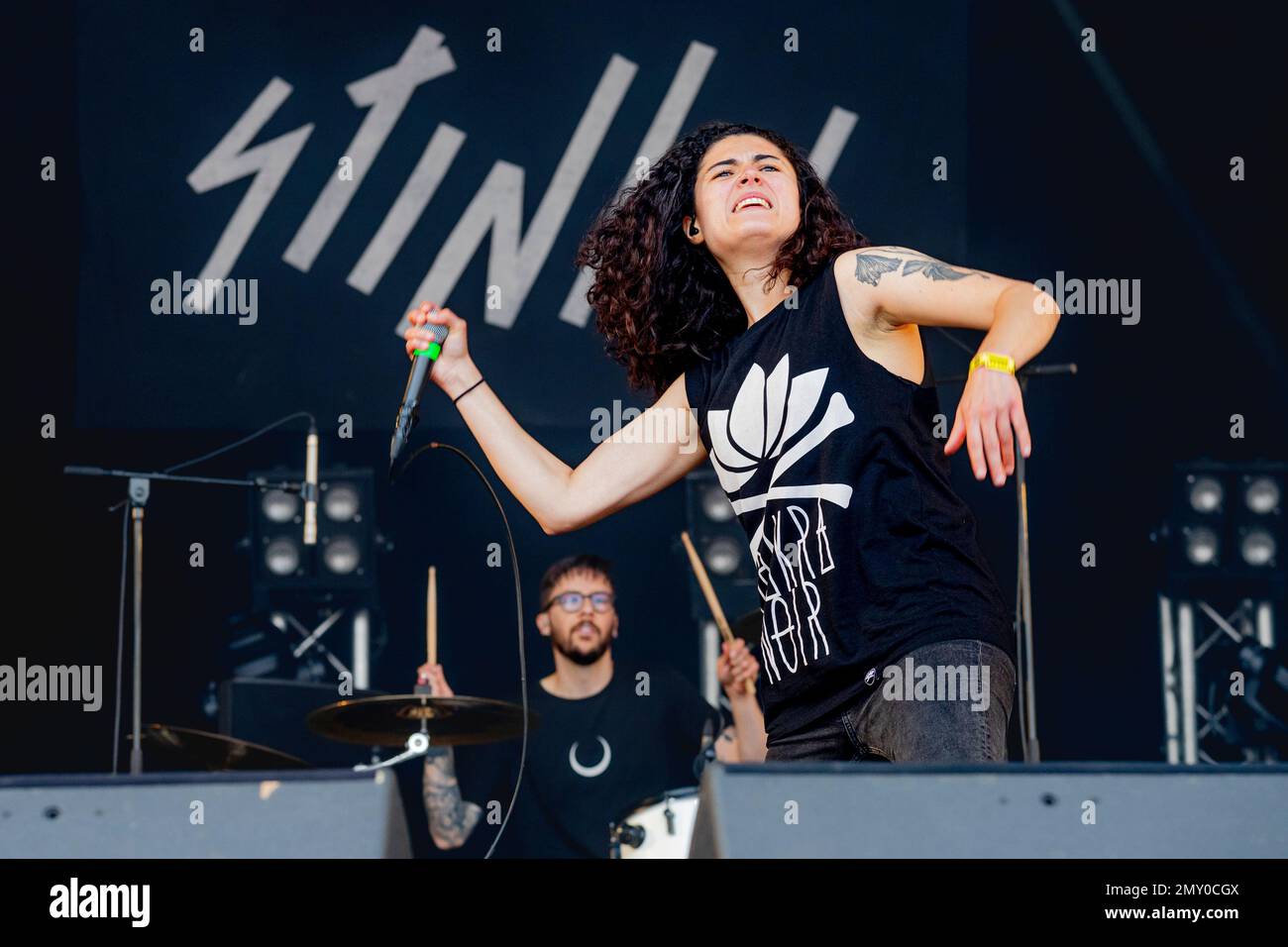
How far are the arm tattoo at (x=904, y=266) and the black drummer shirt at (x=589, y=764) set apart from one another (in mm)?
3094

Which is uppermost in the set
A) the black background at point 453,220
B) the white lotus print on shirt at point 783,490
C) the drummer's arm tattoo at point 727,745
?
the black background at point 453,220

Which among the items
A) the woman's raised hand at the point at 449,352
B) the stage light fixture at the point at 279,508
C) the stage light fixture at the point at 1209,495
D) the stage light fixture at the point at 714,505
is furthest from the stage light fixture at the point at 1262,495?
the woman's raised hand at the point at 449,352

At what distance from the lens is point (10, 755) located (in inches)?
209

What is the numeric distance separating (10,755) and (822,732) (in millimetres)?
4210

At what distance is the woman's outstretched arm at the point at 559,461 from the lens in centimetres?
242

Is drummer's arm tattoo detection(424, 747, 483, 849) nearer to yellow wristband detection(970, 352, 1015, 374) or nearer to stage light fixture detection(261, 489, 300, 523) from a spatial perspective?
stage light fixture detection(261, 489, 300, 523)

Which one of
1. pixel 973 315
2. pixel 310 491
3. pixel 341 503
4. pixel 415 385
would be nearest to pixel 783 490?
pixel 973 315

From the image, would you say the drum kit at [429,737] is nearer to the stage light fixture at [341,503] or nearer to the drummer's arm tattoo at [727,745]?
the drummer's arm tattoo at [727,745]

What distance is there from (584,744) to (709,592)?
2.42 feet

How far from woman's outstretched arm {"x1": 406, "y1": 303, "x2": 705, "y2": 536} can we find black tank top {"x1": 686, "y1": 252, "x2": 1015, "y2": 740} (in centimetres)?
17

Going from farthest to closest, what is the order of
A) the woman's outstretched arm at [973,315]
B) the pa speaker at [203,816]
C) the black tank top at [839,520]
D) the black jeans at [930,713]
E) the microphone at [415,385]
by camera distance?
the microphone at [415,385], the black tank top at [839,520], the black jeans at [930,713], the woman's outstretched arm at [973,315], the pa speaker at [203,816]

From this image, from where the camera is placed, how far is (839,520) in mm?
2078

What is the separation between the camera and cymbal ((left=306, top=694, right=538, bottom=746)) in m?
4.17

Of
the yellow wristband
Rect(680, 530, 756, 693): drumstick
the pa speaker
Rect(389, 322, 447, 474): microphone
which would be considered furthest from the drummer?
the pa speaker
